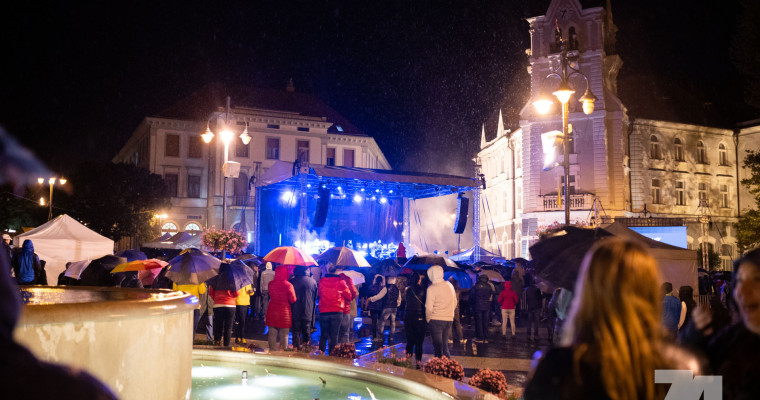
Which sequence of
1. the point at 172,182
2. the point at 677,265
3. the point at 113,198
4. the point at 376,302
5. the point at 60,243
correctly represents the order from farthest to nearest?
1. the point at 172,182
2. the point at 113,198
3. the point at 60,243
4. the point at 677,265
5. the point at 376,302

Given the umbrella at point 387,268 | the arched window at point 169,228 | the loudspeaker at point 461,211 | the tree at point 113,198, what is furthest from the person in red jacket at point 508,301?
the arched window at point 169,228

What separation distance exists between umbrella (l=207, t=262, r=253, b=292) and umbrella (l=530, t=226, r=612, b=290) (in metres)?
6.33

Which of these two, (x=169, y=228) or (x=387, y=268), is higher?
(x=169, y=228)

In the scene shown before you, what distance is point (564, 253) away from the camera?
622cm

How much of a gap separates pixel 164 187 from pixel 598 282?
50.6 metres

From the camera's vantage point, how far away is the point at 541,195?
4194cm

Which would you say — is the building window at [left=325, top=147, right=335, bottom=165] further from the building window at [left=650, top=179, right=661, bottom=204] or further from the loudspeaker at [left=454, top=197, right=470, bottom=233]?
the building window at [left=650, top=179, right=661, bottom=204]

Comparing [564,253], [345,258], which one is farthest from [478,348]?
[564,253]

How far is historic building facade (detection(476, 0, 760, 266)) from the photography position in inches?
1607

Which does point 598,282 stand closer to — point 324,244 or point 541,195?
point 324,244

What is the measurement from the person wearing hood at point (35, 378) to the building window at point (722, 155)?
53.3m

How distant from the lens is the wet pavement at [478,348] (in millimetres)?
11414

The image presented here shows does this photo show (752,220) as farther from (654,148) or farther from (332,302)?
(332,302)
